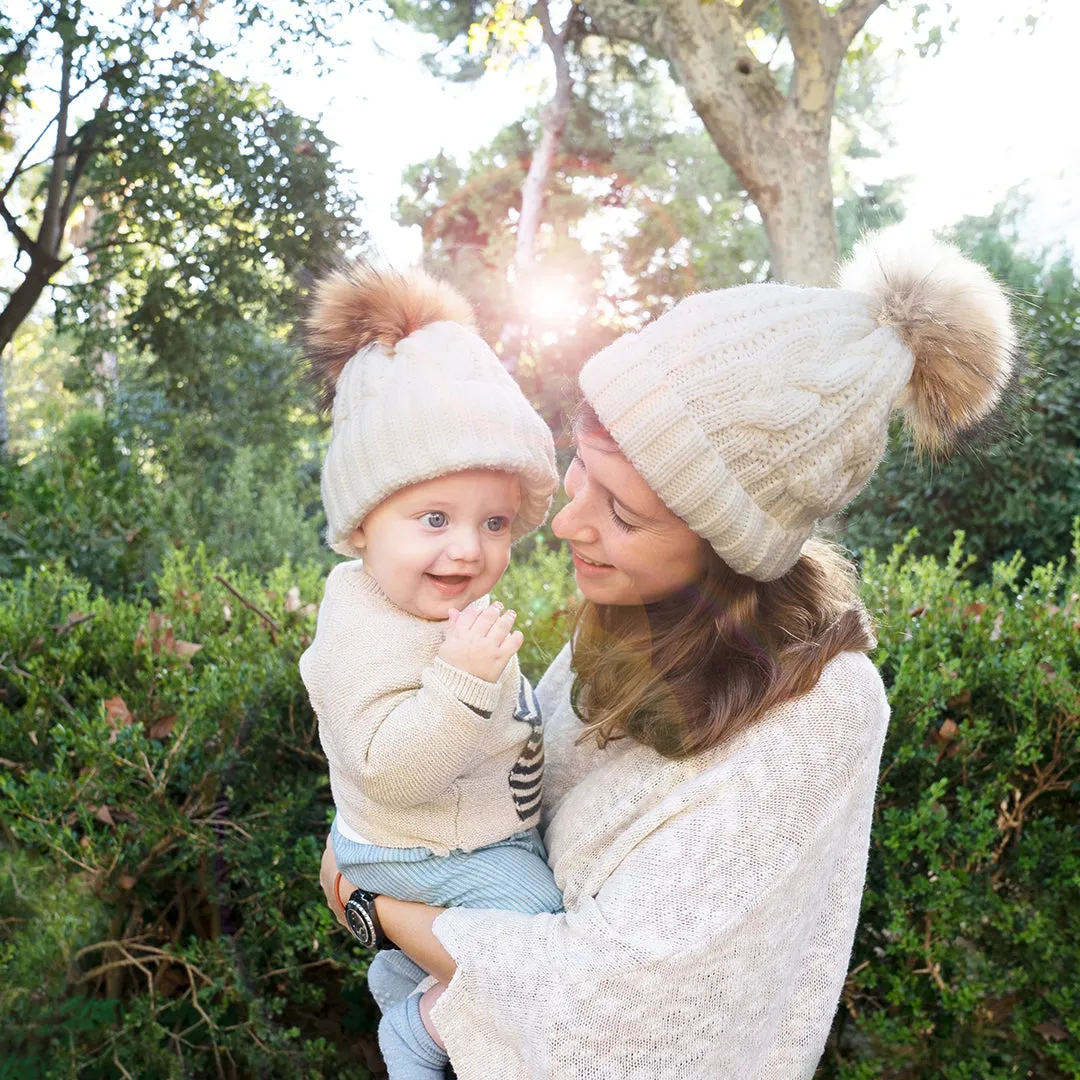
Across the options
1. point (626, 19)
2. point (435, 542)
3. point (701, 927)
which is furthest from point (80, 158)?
point (701, 927)

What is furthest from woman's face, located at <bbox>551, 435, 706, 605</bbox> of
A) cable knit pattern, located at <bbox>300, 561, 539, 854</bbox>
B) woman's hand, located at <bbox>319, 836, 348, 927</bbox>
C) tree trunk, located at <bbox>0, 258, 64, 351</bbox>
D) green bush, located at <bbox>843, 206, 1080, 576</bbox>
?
tree trunk, located at <bbox>0, 258, 64, 351</bbox>

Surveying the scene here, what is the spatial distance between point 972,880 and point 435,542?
177 centimetres

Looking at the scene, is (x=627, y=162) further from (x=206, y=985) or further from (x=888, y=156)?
(x=206, y=985)

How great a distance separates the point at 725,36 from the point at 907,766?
6493mm

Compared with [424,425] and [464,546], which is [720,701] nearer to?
[464,546]

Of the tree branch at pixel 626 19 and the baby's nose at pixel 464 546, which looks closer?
the baby's nose at pixel 464 546

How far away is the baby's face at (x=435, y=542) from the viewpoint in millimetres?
1997

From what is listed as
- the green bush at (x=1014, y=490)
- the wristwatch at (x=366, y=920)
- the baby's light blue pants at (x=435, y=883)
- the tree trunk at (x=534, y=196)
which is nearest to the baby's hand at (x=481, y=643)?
the baby's light blue pants at (x=435, y=883)

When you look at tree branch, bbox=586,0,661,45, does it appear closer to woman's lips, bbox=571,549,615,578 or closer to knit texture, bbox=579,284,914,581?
knit texture, bbox=579,284,914,581

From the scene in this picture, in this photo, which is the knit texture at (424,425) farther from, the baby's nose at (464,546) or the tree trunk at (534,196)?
the tree trunk at (534,196)

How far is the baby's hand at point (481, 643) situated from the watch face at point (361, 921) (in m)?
0.55

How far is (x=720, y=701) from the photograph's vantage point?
1.81 meters

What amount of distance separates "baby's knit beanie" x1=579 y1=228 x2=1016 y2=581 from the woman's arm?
2.72 ft

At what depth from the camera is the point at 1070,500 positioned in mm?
8164
